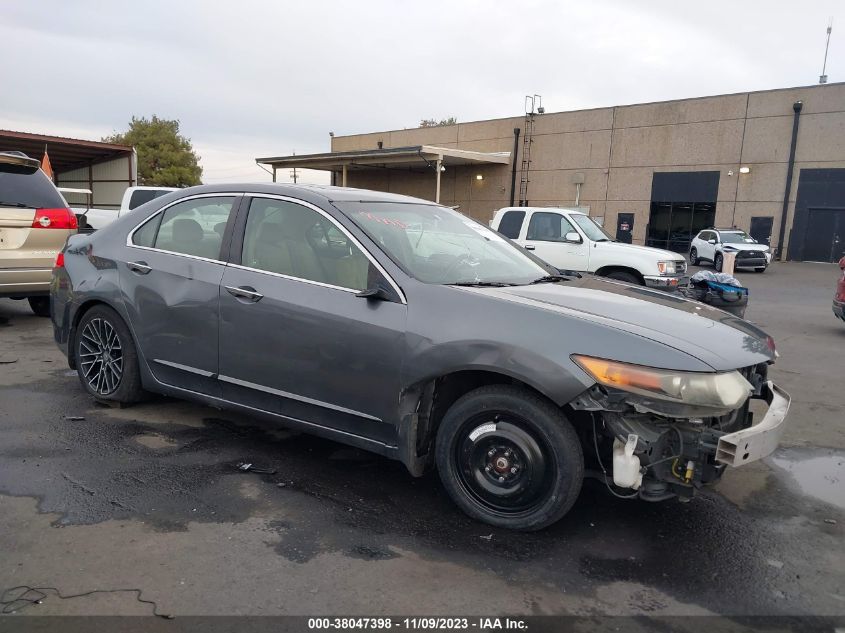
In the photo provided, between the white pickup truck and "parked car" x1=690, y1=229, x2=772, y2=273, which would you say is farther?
"parked car" x1=690, y1=229, x2=772, y2=273

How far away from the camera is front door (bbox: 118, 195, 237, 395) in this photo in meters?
4.04

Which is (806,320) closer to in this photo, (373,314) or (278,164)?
(373,314)

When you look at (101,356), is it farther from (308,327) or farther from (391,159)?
(391,159)

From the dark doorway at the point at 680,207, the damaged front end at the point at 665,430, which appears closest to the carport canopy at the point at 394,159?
the dark doorway at the point at 680,207

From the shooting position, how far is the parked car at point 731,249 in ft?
72.2

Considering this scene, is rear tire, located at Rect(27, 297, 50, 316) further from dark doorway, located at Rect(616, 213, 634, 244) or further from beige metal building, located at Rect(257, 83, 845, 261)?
dark doorway, located at Rect(616, 213, 634, 244)

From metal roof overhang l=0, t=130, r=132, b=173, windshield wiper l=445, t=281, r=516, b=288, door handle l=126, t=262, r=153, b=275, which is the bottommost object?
door handle l=126, t=262, r=153, b=275

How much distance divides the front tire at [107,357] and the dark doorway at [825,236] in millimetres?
27974

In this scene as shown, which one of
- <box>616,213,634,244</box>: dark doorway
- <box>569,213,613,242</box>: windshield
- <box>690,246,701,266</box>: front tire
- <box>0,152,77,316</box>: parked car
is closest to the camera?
<box>0,152,77,316</box>: parked car

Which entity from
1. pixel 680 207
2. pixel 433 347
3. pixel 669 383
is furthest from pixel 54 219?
pixel 680 207

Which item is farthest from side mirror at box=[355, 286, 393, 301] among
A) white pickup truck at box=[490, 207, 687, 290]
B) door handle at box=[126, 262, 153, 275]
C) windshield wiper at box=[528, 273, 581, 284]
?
white pickup truck at box=[490, 207, 687, 290]

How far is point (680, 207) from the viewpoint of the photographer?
2858 centimetres

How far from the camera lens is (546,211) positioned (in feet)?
36.9

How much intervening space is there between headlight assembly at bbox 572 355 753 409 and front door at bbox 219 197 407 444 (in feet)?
3.39
